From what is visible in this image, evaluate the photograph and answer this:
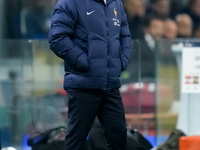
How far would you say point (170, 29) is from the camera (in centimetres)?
951

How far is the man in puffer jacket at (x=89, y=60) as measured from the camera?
5.33 meters

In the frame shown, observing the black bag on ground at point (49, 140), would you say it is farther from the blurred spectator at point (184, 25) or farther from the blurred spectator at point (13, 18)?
the blurred spectator at point (184, 25)

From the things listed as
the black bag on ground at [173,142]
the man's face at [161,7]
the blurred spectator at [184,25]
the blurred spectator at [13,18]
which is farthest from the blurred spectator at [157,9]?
the black bag on ground at [173,142]

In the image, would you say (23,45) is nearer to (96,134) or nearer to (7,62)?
(7,62)

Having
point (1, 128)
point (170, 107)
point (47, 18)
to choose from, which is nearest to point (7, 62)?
point (1, 128)

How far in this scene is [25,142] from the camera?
7.41 metres

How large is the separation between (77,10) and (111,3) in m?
0.32

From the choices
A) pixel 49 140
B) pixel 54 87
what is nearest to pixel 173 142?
pixel 49 140

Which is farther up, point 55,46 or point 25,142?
point 55,46

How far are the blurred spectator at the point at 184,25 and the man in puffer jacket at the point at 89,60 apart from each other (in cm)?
416

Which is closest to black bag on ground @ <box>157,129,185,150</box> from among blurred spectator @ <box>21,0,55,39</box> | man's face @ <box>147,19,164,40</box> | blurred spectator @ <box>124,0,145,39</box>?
blurred spectator @ <box>21,0,55,39</box>

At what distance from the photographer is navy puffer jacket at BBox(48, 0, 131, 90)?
5309 mm

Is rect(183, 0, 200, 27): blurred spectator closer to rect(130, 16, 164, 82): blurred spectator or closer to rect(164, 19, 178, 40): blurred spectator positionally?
rect(164, 19, 178, 40): blurred spectator

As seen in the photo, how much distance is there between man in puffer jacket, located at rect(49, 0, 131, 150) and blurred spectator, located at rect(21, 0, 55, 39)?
9.87 ft
